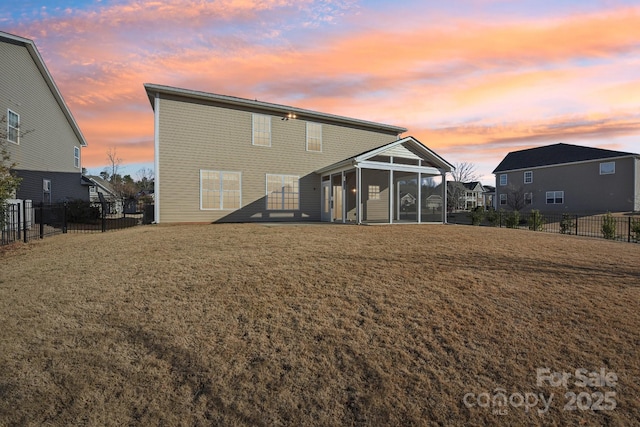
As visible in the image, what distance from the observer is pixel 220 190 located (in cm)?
1555

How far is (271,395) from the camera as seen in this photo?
3.03 metres

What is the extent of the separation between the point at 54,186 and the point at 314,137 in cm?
1639

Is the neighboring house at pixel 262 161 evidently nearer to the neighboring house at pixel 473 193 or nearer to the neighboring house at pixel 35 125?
the neighboring house at pixel 35 125

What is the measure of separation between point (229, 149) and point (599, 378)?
15.1 meters

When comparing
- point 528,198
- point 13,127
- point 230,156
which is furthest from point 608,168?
point 13,127

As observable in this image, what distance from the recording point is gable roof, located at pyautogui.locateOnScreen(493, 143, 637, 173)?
98.5 ft

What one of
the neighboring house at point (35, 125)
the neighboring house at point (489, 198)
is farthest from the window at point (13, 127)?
the neighboring house at point (489, 198)

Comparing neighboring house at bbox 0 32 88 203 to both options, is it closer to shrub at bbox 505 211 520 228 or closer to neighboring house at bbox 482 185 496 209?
shrub at bbox 505 211 520 228

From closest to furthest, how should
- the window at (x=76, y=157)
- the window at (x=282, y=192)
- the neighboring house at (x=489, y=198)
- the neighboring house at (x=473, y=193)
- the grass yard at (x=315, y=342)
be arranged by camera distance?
the grass yard at (x=315, y=342), the window at (x=282, y=192), the window at (x=76, y=157), the neighboring house at (x=489, y=198), the neighboring house at (x=473, y=193)

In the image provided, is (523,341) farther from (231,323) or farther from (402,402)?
(231,323)

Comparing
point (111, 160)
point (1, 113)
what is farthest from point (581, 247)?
point (111, 160)

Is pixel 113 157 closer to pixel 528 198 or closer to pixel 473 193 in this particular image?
pixel 528 198

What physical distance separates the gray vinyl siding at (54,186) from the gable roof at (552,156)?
139 ft

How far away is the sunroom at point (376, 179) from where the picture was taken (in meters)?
15.2
